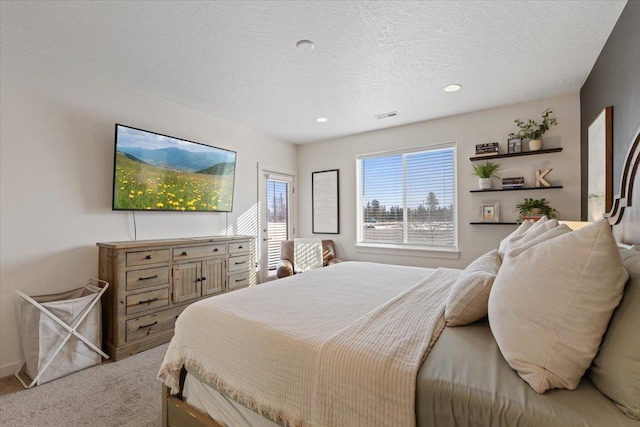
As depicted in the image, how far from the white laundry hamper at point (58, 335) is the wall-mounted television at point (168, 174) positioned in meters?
0.96

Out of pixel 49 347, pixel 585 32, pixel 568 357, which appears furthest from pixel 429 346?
pixel 49 347

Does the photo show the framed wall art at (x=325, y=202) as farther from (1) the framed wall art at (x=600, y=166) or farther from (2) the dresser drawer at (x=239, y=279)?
(1) the framed wall art at (x=600, y=166)

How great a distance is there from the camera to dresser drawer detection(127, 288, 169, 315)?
2670 millimetres

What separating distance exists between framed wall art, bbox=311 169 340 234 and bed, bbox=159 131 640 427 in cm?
327

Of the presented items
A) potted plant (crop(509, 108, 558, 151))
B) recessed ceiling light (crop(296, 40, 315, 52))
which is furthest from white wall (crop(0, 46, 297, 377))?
potted plant (crop(509, 108, 558, 151))

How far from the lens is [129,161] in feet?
9.60

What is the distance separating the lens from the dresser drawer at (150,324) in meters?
2.68

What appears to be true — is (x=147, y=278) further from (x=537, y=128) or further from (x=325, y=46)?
(x=537, y=128)

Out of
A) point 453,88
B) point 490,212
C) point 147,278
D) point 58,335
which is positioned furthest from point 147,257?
point 490,212

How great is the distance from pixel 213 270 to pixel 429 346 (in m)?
2.80

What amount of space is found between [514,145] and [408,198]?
4.78 feet

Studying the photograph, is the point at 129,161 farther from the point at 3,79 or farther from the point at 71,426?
the point at 71,426

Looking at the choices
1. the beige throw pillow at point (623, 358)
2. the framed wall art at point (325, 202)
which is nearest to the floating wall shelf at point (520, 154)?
the framed wall art at point (325, 202)

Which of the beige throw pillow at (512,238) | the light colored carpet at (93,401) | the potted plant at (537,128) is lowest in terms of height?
the light colored carpet at (93,401)
